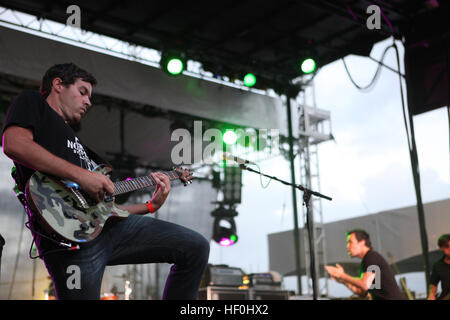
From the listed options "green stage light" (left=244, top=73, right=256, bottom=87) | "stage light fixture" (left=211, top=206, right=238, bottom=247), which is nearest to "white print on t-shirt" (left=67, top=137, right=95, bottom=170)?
"green stage light" (left=244, top=73, right=256, bottom=87)

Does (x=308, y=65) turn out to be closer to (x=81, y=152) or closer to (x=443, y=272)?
(x=443, y=272)

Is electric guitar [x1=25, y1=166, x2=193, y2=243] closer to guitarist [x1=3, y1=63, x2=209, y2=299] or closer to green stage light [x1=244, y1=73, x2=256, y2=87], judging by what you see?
guitarist [x1=3, y1=63, x2=209, y2=299]

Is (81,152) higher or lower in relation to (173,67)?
lower

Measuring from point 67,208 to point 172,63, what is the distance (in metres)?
6.48

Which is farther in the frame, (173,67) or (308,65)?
(308,65)

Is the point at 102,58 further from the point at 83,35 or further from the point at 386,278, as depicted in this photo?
the point at 386,278

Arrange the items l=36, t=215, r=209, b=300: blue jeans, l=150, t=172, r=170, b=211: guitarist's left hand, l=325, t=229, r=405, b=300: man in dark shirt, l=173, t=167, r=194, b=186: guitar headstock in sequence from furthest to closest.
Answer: l=325, t=229, r=405, b=300: man in dark shirt, l=173, t=167, r=194, b=186: guitar headstock, l=150, t=172, r=170, b=211: guitarist's left hand, l=36, t=215, r=209, b=300: blue jeans

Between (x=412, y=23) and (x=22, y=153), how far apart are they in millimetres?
7342

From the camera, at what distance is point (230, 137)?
895 cm

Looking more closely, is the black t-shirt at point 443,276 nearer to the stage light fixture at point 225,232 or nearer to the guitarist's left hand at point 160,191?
the guitarist's left hand at point 160,191

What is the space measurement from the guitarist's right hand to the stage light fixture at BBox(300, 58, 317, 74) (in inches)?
275

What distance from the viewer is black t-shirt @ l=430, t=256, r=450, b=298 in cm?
579

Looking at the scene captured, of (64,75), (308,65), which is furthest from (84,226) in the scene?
(308,65)
